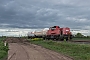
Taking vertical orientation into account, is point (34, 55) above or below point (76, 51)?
below

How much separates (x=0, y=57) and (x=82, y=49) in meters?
11.1

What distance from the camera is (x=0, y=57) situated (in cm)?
2016

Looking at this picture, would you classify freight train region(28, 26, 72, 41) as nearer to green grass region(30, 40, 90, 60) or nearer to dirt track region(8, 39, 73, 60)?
green grass region(30, 40, 90, 60)

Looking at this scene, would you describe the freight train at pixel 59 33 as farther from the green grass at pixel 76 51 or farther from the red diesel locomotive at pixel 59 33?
the green grass at pixel 76 51

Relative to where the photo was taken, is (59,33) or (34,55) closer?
(34,55)

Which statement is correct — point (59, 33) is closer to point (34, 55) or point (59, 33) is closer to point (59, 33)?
point (59, 33)

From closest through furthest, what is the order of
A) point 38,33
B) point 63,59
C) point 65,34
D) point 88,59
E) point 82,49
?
point 88,59
point 63,59
point 82,49
point 65,34
point 38,33

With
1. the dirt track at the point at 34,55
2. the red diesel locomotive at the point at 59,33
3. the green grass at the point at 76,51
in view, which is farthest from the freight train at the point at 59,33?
the dirt track at the point at 34,55

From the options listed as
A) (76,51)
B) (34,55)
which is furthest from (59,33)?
(34,55)

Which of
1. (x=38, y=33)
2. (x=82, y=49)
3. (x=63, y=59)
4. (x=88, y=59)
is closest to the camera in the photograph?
(x=88, y=59)

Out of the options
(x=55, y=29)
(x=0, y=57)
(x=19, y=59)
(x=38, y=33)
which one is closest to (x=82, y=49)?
(x=19, y=59)

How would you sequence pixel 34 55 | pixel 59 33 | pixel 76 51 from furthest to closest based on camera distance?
pixel 59 33 < pixel 76 51 < pixel 34 55

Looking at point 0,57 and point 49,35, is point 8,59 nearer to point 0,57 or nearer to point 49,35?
point 0,57

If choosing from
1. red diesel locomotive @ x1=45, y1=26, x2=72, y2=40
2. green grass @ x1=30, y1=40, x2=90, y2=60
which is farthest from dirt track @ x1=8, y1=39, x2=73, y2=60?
red diesel locomotive @ x1=45, y1=26, x2=72, y2=40
